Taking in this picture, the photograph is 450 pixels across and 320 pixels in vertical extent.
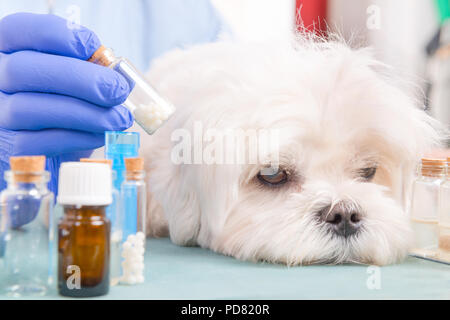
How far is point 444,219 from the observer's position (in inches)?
47.8

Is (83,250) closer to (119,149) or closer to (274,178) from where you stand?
(119,149)

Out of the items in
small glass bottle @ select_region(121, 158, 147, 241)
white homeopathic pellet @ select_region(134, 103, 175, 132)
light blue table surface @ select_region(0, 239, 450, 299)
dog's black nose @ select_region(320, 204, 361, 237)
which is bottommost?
light blue table surface @ select_region(0, 239, 450, 299)

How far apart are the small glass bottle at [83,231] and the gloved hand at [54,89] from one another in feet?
1.74

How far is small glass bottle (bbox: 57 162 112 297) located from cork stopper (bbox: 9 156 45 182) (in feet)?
0.16

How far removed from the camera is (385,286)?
93 centimetres

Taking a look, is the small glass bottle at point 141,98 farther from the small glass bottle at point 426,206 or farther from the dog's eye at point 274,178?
the small glass bottle at point 426,206

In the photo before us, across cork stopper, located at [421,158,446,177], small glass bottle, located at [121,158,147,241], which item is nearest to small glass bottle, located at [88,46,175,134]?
small glass bottle, located at [121,158,147,241]

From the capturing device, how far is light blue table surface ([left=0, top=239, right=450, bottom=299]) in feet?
2.80

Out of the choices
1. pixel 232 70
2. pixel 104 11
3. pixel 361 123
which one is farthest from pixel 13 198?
pixel 104 11

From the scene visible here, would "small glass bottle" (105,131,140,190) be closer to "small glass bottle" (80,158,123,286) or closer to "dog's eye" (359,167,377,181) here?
"small glass bottle" (80,158,123,286)

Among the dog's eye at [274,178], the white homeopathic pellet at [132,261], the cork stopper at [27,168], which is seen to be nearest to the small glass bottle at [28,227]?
the cork stopper at [27,168]
